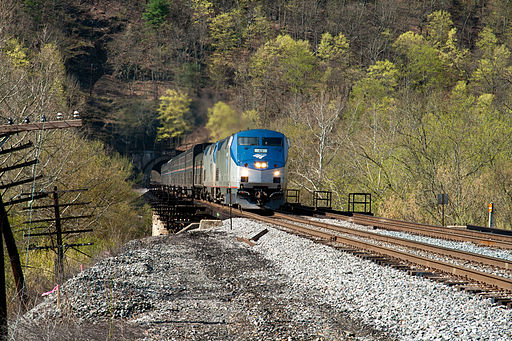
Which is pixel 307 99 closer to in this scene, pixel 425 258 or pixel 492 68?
pixel 492 68

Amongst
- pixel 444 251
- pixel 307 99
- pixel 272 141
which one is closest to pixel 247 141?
pixel 272 141

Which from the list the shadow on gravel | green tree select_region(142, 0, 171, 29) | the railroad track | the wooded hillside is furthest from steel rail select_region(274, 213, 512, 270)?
green tree select_region(142, 0, 171, 29)

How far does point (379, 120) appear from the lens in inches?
1281

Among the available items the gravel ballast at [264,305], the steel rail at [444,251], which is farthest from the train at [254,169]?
the gravel ballast at [264,305]

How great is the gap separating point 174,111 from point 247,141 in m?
3.48

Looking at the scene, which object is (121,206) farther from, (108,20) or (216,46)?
(108,20)

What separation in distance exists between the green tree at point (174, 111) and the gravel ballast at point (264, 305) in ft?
38.1

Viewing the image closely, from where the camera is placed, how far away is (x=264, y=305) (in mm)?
6844

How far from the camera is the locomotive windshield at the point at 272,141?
844 inches

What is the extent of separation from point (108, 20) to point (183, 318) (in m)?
63.5

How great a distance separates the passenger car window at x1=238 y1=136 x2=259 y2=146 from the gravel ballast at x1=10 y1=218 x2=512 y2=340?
11.0m

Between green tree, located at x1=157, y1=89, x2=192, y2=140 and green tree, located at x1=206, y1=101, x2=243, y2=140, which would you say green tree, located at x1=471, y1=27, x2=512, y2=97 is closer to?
green tree, located at x1=206, y1=101, x2=243, y2=140

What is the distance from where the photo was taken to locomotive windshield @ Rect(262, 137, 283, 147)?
2144 centimetres

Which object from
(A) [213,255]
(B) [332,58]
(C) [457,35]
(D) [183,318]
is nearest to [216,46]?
(A) [213,255]
